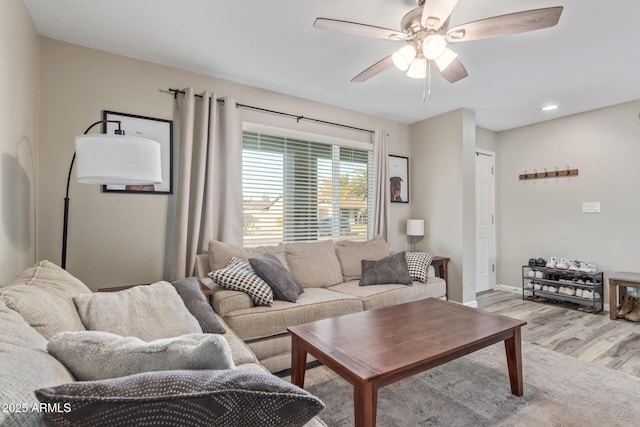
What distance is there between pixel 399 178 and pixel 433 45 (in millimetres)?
2847

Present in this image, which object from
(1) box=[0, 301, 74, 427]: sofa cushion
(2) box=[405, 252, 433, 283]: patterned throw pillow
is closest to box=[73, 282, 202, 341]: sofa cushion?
(1) box=[0, 301, 74, 427]: sofa cushion

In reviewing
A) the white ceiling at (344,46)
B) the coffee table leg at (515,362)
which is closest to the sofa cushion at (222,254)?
the white ceiling at (344,46)

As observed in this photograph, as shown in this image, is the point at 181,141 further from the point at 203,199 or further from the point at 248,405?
the point at 248,405

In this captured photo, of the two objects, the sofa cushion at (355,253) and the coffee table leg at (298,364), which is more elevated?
the sofa cushion at (355,253)

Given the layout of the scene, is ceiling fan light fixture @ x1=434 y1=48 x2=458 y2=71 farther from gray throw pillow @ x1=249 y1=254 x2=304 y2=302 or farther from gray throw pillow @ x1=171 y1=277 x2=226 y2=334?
gray throw pillow @ x1=171 y1=277 x2=226 y2=334

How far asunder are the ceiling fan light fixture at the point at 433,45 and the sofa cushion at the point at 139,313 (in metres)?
1.96

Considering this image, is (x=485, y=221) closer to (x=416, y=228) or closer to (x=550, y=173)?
(x=550, y=173)

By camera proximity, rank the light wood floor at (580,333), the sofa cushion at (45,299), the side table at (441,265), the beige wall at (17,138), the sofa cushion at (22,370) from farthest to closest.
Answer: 1. the side table at (441,265)
2. the light wood floor at (580,333)
3. the beige wall at (17,138)
4. the sofa cushion at (45,299)
5. the sofa cushion at (22,370)

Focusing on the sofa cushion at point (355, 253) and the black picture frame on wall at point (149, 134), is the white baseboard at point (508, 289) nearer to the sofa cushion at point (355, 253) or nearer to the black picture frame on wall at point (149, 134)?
the sofa cushion at point (355, 253)

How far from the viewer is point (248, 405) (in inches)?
23.5

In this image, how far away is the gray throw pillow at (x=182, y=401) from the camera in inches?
21.1

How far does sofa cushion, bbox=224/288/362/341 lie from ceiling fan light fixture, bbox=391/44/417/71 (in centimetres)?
181

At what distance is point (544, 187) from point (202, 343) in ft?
16.8

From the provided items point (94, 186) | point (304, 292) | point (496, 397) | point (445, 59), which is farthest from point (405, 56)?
point (94, 186)
